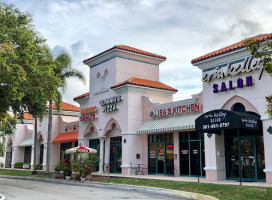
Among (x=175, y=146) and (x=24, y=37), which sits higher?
(x=24, y=37)

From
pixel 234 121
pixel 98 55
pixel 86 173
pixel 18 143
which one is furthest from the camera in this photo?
pixel 18 143

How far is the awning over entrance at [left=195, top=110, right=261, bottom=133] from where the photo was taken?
52.0 feet

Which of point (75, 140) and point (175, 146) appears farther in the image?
point (75, 140)

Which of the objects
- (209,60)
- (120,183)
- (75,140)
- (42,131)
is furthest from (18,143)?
(209,60)

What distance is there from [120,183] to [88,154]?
460 cm

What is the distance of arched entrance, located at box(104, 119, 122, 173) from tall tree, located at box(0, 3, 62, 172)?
8.10 metres

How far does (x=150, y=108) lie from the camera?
2548cm

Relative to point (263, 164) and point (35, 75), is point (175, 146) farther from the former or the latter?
point (35, 75)

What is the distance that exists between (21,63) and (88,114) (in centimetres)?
1202

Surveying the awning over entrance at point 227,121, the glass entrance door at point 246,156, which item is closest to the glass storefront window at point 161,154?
the glass entrance door at point 246,156

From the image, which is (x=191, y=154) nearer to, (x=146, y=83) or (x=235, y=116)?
(x=235, y=116)

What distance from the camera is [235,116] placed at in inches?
624

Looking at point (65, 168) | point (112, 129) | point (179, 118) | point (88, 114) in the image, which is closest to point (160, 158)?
point (179, 118)

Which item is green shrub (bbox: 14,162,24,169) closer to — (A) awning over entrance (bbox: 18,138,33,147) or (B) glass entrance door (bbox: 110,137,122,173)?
(A) awning over entrance (bbox: 18,138,33,147)
